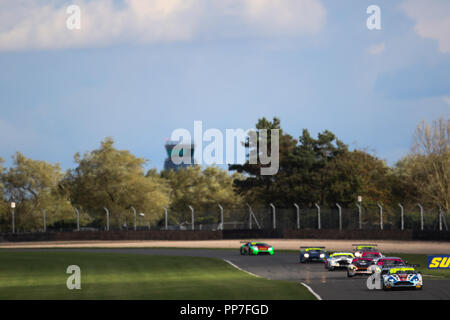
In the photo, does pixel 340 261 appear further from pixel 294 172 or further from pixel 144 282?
pixel 294 172

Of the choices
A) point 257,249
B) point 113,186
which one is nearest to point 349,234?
point 257,249

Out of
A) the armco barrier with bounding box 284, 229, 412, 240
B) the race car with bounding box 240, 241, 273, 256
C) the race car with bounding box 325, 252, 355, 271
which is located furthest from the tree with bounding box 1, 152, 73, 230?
the race car with bounding box 325, 252, 355, 271

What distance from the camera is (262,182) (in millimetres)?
106062

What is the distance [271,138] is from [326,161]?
7.96m

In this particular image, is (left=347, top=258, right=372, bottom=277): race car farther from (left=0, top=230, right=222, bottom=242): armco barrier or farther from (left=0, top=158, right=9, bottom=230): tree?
(left=0, top=158, right=9, bottom=230): tree

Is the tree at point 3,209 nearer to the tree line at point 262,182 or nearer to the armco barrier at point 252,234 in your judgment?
the tree line at point 262,182

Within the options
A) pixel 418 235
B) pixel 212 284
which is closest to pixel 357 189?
pixel 418 235

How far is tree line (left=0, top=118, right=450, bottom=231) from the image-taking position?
9600 centimetres

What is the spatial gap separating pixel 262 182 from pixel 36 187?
37006 millimetres

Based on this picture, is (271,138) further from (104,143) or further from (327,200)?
(104,143)

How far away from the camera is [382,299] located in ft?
73.9

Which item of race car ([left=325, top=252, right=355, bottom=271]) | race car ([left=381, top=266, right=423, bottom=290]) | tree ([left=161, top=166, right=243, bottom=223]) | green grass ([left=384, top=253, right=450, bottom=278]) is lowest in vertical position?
green grass ([left=384, top=253, right=450, bottom=278])

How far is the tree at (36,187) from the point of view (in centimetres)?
11893

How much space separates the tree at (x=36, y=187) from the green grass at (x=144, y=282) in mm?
72968
